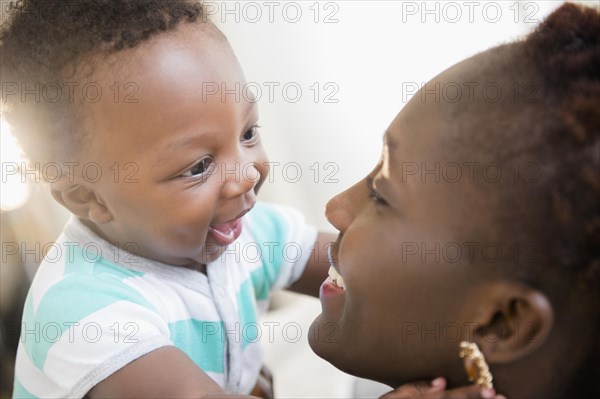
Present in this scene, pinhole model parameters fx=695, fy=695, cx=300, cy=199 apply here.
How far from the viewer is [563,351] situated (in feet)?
2.20

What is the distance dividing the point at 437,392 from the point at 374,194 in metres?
0.22

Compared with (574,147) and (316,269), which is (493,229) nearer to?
(574,147)

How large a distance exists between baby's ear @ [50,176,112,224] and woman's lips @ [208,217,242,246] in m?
0.14

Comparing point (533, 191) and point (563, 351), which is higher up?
point (533, 191)

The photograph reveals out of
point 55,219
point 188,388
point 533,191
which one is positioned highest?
point 533,191

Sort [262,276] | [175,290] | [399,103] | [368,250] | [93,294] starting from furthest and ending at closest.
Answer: [399,103]
[262,276]
[175,290]
[93,294]
[368,250]

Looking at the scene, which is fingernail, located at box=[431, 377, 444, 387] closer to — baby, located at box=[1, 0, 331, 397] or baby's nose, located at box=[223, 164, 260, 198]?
baby, located at box=[1, 0, 331, 397]

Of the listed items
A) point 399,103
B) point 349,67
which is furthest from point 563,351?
point 349,67

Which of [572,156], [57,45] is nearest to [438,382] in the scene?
[572,156]

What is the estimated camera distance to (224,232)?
0.95 metres

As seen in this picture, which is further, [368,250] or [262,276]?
[262,276]

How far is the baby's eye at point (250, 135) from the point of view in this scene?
956 mm

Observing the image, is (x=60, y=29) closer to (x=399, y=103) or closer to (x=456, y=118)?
(x=456, y=118)

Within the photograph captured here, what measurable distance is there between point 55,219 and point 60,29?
0.78 meters
